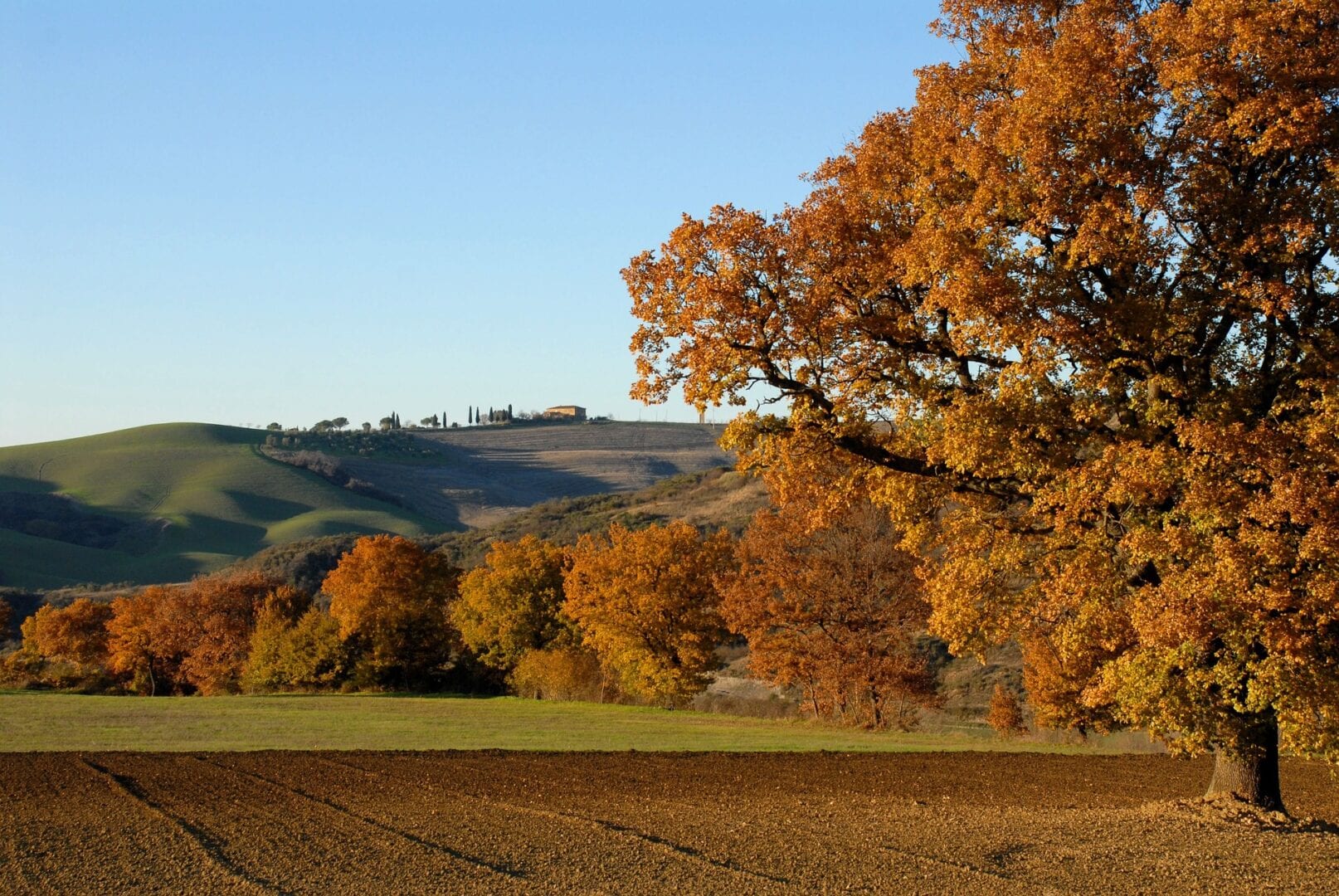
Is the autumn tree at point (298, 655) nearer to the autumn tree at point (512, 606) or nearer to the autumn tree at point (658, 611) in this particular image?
the autumn tree at point (512, 606)

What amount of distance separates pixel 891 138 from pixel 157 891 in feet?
48.1

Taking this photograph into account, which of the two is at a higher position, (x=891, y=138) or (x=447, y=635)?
(x=891, y=138)

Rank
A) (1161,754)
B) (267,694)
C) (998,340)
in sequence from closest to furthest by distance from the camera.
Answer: (998,340) < (1161,754) < (267,694)

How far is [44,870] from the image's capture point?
13.9 meters

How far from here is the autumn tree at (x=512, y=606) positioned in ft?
233

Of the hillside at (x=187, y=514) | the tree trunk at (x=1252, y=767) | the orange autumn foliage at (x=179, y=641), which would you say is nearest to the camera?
the tree trunk at (x=1252, y=767)

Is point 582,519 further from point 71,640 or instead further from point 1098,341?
point 1098,341

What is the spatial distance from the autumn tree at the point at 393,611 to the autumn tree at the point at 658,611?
1749 cm

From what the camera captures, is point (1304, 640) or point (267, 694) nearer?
point (1304, 640)

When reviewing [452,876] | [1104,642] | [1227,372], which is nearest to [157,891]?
[452,876]

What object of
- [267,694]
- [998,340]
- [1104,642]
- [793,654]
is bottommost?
[267,694]

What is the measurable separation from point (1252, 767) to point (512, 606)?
56391 mm

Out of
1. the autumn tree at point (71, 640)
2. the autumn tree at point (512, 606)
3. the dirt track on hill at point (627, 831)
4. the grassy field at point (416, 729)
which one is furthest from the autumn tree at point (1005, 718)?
the autumn tree at point (71, 640)

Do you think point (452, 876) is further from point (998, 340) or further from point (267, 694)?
point (267, 694)
